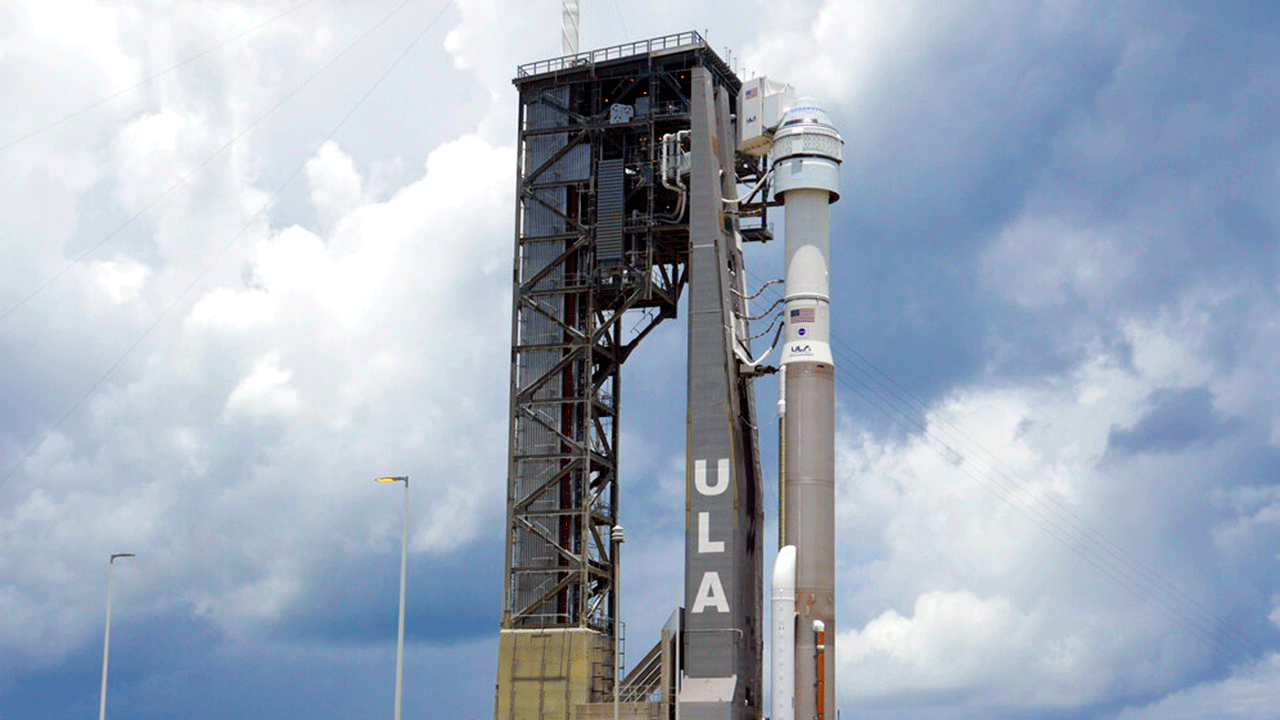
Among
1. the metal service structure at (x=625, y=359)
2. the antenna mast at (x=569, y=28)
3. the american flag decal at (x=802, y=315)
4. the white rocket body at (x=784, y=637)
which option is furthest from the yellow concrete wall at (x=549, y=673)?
the antenna mast at (x=569, y=28)

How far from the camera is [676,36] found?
99.0 m

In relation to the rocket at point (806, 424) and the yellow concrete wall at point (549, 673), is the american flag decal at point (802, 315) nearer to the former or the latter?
the rocket at point (806, 424)

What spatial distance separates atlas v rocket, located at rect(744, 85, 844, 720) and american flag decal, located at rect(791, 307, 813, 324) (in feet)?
0.16

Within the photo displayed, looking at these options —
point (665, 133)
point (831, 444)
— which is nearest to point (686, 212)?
point (665, 133)

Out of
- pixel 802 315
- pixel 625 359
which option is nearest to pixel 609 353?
pixel 625 359

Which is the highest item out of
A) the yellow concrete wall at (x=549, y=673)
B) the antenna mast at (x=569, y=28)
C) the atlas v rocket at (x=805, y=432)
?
the antenna mast at (x=569, y=28)

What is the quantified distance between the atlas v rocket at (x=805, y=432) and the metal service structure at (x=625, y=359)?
0.21 metres

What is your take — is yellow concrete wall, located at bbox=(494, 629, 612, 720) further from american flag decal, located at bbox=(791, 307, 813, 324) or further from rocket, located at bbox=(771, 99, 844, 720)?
american flag decal, located at bbox=(791, 307, 813, 324)

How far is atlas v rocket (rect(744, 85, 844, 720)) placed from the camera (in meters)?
83.2

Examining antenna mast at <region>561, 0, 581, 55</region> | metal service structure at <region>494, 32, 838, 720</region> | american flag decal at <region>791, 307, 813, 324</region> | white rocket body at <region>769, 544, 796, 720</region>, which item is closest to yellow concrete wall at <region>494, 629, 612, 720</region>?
metal service structure at <region>494, 32, 838, 720</region>

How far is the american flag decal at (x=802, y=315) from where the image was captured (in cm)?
8812

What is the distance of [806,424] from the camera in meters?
86.3

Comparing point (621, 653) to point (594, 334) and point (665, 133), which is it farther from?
point (665, 133)

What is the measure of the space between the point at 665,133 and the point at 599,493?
1992cm
